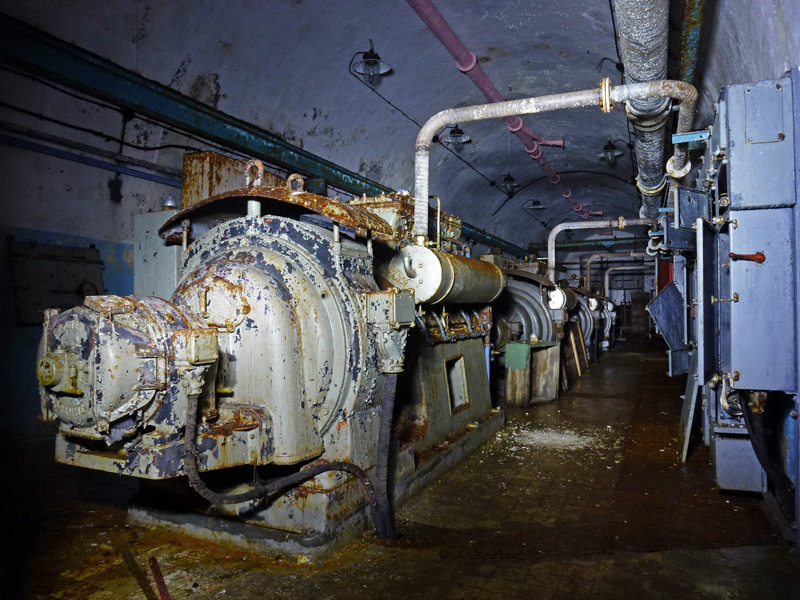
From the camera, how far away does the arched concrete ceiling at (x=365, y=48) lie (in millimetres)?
4602

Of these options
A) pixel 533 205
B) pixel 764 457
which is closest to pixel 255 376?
pixel 764 457

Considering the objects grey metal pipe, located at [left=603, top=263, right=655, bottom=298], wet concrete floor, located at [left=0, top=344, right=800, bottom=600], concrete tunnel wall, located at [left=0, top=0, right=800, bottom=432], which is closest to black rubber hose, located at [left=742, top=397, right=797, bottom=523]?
wet concrete floor, located at [left=0, top=344, right=800, bottom=600]

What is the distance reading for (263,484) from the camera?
2.88 m

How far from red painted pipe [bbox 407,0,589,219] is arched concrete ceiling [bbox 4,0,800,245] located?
0.20m

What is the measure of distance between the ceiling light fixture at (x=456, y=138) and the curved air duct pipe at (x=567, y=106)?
141 inches

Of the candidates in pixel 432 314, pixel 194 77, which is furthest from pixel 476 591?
pixel 194 77

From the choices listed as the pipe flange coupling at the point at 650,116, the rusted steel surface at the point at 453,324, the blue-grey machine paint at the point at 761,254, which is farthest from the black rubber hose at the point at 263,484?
the pipe flange coupling at the point at 650,116

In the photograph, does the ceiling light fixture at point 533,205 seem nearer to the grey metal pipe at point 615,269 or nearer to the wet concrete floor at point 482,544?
the grey metal pipe at point 615,269

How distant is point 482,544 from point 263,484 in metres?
1.21

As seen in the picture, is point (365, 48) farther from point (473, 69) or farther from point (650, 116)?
point (650, 116)

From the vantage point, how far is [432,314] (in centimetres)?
483

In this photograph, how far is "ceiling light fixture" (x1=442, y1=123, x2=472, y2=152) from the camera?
8.91 meters

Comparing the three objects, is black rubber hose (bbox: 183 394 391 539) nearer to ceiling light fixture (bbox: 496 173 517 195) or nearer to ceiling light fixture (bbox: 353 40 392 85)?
ceiling light fixture (bbox: 353 40 392 85)

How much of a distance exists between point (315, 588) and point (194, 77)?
5011 mm
